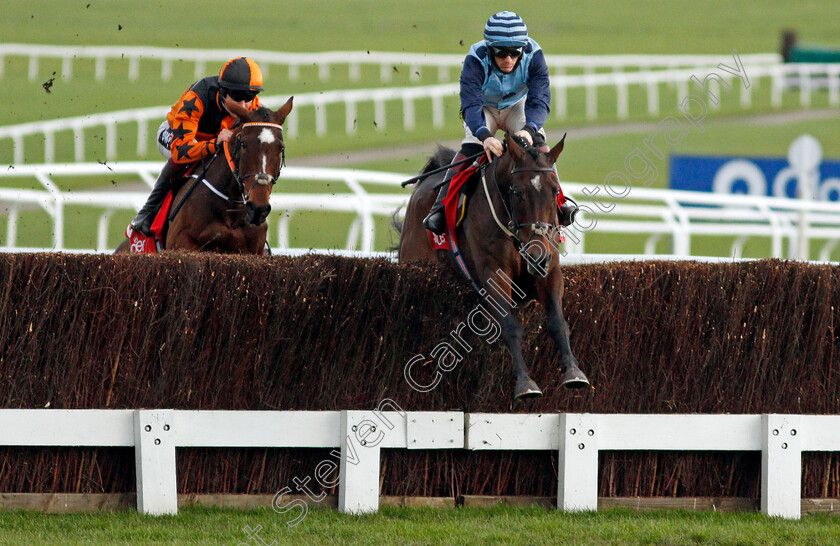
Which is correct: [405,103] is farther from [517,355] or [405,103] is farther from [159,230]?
[517,355]

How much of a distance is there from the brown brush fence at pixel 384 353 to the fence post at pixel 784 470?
0.53 feet

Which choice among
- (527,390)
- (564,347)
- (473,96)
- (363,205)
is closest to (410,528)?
(527,390)

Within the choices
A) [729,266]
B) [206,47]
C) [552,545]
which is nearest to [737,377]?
[729,266]

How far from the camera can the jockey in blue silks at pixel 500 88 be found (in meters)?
6.02

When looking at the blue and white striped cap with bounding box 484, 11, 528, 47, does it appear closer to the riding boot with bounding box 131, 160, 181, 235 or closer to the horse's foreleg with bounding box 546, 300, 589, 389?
the horse's foreleg with bounding box 546, 300, 589, 389

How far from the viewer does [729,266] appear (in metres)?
5.61

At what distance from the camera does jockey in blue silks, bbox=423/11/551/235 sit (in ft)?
19.7

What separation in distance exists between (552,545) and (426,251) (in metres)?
2.33

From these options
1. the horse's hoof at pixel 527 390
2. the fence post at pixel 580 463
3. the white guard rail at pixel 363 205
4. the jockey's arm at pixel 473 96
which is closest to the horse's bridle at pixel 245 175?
the jockey's arm at pixel 473 96

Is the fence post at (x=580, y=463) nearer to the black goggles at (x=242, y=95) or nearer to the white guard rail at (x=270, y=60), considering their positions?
the black goggles at (x=242, y=95)

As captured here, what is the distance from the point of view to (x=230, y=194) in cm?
714

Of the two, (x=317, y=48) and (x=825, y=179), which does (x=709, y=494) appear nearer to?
(x=825, y=179)

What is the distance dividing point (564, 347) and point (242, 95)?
9.69 feet

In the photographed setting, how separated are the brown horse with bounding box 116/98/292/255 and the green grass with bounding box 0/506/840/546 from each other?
2150 millimetres
